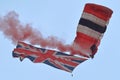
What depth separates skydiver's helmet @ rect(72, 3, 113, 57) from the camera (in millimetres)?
41625

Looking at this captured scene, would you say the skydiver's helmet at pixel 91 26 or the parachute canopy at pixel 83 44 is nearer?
the parachute canopy at pixel 83 44

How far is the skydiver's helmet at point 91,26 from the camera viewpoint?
41.6 meters

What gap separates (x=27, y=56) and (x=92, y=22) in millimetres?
5435

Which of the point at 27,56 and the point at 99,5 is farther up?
the point at 99,5

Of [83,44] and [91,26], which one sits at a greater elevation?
[91,26]

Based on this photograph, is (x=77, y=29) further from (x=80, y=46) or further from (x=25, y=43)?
(x=25, y=43)

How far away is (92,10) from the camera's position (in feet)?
137

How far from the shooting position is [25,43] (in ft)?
136

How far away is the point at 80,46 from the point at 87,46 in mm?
624

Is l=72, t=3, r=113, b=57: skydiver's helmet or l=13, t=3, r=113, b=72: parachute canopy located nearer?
l=13, t=3, r=113, b=72: parachute canopy

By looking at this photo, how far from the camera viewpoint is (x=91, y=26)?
1651 inches

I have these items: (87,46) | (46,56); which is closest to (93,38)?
(87,46)

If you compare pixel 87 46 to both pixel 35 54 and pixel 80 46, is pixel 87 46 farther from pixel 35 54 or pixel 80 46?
pixel 35 54

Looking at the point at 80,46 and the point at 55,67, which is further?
the point at 80,46
